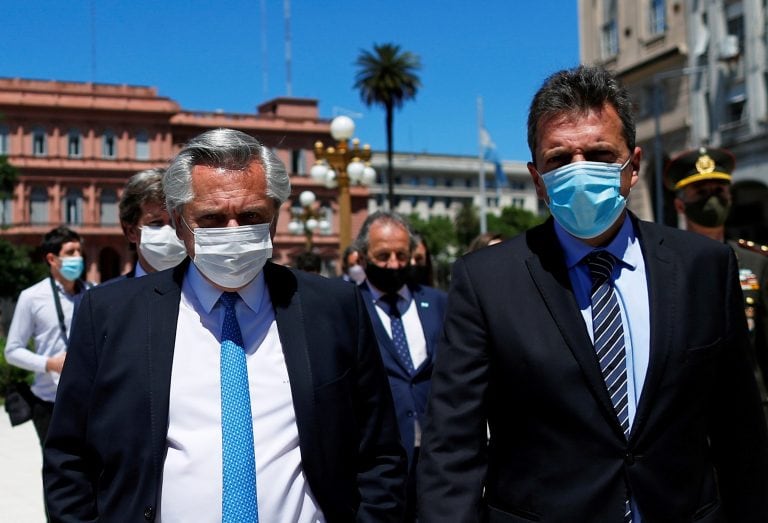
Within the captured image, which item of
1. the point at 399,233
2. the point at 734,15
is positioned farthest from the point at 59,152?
the point at 399,233

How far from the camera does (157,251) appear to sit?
4480mm

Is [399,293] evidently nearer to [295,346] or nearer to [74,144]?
[295,346]

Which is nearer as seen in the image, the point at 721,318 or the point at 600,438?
the point at 600,438

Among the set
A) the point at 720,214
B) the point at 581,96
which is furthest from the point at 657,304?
the point at 720,214

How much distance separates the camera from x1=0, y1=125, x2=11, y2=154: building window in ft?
211

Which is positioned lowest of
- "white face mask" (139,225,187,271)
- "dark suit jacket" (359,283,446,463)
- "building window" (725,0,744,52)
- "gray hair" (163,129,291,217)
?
"dark suit jacket" (359,283,446,463)

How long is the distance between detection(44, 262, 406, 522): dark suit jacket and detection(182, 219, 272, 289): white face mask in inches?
6.3

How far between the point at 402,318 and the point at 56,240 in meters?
2.52

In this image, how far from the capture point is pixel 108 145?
67.8m

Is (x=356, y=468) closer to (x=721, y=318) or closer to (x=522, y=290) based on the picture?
(x=522, y=290)

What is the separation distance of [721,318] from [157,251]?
8.98 ft

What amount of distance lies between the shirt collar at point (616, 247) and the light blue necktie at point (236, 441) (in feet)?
3.43

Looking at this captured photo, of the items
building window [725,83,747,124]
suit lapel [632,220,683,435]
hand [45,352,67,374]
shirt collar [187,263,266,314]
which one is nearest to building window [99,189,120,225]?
building window [725,83,747,124]

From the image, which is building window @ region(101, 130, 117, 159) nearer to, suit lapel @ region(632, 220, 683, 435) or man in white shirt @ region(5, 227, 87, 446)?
man in white shirt @ region(5, 227, 87, 446)
